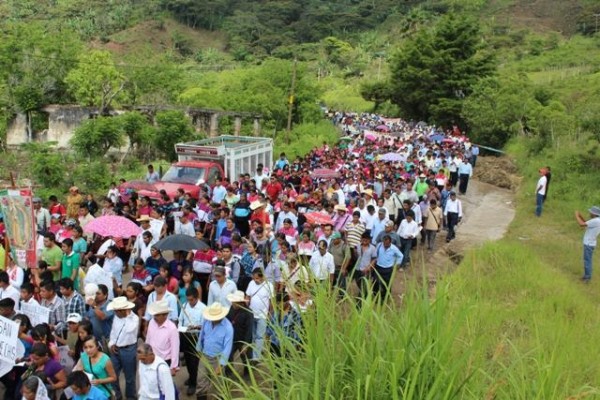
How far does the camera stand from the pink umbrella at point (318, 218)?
964 centimetres

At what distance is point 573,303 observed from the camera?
8492 mm

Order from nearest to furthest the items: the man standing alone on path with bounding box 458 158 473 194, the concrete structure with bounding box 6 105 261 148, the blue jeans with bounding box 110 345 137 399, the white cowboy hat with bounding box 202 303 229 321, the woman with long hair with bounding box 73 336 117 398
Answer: the woman with long hair with bounding box 73 336 117 398
the white cowboy hat with bounding box 202 303 229 321
the blue jeans with bounding box 110 345 137 399
the man standing alone on path with bounding box 458 158 473 194
the concrete structure with bounding box 6 105 261 148

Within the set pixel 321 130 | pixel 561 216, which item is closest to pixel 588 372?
pixel 561 216

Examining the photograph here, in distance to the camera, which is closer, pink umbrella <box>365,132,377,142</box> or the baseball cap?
the baseball cap

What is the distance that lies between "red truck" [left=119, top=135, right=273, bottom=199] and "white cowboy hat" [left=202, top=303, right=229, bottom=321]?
22.9 feet

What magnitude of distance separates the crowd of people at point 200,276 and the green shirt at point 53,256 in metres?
0.02

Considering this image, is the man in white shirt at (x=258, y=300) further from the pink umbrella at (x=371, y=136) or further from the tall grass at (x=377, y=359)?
the pink umbrella at (x=371, y=136)

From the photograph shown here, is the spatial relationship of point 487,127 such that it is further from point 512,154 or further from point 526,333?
point 526,333

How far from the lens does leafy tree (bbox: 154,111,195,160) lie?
24312mm

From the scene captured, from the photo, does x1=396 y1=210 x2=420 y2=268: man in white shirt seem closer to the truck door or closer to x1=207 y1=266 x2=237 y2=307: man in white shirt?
x1=207 y1=266 x2=237 y2=307: man in white shirt

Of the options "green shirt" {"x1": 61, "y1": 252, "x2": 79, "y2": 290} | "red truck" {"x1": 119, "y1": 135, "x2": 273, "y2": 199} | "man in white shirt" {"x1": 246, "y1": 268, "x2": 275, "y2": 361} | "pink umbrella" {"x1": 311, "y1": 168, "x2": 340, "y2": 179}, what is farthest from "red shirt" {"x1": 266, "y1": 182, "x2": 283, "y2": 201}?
"man in white shirt" {"x1": 246, "y1": 268, "x2": 275, "y2": 361}

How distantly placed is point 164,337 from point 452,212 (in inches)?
323

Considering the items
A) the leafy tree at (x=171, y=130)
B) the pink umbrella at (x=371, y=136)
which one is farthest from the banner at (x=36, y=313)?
the pink umbrella at (x=371, y=136)

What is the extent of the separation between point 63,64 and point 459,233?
87.2 ft
